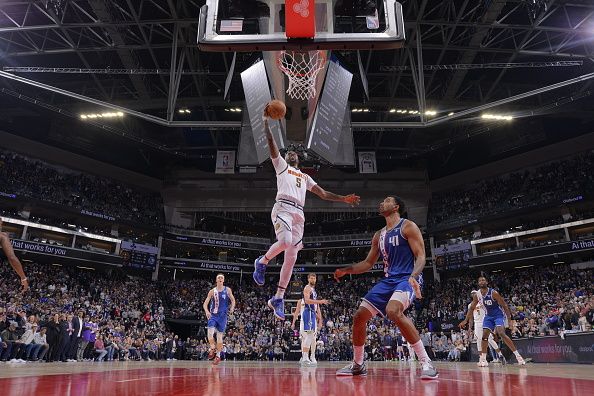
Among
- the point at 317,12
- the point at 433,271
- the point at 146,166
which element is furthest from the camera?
the point at 146,166

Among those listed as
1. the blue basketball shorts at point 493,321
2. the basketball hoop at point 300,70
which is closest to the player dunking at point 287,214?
the blue basketball shorts at point 493,321

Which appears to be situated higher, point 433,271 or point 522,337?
point 433,271

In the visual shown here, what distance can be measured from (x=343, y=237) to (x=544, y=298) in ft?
56.4

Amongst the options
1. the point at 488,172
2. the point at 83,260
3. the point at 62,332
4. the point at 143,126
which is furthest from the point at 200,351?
the point at 488,172

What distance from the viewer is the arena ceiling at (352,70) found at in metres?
19.7

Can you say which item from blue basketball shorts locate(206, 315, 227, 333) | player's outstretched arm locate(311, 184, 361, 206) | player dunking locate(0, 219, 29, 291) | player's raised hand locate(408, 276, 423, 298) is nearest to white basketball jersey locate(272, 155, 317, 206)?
player's outstretched arm locate(311, 184, 361, 206)

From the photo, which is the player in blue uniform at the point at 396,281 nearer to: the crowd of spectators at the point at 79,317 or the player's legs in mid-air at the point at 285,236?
the player's legs in mid-air at the point at 285,236

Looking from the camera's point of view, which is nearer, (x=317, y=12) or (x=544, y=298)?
(x=317, y=12)

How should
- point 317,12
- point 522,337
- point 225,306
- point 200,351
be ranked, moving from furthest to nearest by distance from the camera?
point 200,351, point 522,337, point 225,306, point 317,12

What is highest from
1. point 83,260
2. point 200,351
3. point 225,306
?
point 83,260

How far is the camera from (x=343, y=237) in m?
38.2

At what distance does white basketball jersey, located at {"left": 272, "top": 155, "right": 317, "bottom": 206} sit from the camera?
19.6 ft

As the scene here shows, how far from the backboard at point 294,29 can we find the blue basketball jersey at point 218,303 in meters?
5.76

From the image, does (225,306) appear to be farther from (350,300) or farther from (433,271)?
(433,271)
